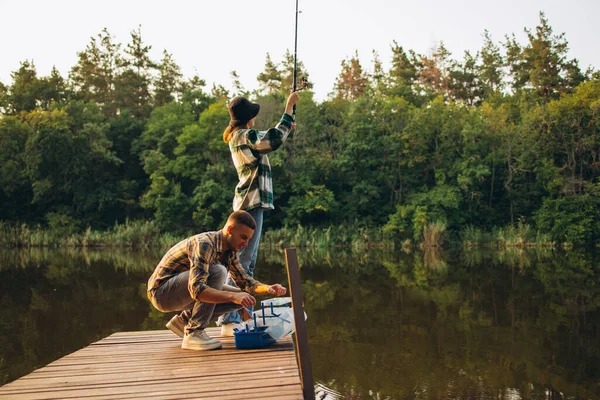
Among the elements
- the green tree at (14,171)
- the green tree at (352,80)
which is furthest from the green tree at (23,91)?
the green tree at (352,80)

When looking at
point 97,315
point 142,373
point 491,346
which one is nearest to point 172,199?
point 97,315

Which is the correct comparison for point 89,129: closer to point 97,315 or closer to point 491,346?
point 97,315

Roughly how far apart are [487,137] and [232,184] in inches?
450

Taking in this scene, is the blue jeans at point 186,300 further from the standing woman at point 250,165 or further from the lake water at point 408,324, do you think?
the lake water at point 408,324

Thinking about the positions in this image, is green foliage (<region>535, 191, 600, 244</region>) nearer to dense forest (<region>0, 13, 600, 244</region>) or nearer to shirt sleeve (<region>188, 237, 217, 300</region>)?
dense forest (<region>0, 13, 600, 244</region>)

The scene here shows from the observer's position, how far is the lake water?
15.4 ft

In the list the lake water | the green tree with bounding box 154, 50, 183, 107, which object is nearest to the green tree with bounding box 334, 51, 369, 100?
the green tree with bounding box 154, 50, 183, 107

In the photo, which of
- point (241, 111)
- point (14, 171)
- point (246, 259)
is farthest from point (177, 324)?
point (14, 171)

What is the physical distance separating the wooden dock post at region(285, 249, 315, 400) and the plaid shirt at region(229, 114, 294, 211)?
4.23 ft

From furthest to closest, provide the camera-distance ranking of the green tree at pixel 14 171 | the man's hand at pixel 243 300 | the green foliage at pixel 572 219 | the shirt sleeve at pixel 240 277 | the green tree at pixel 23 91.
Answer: the green tree at pixel 23 91, the green tree at pixel 14 171, the green foliage at pixel 572 219, the shirt sleeve at pixel 240 277, the man's hand at pixel 243 300

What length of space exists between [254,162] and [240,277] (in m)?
1.02

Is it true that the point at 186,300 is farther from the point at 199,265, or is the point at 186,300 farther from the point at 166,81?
the point at 166,81

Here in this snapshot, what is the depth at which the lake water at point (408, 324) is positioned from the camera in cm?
470

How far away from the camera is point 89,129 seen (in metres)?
27.5
